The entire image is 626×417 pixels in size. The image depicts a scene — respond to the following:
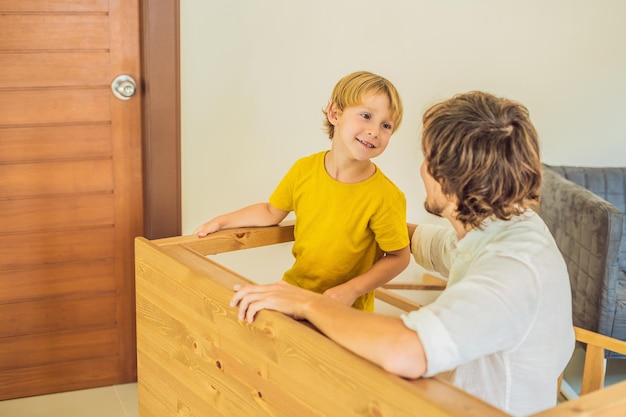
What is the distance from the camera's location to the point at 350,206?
2.13 metres

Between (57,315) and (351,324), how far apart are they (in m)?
1.73

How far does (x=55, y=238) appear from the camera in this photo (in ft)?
9.11

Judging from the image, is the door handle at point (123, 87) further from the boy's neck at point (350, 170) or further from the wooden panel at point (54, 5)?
the boy's neck at point (350, 170)

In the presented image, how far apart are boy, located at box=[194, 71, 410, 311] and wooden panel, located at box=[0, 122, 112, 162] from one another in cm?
74

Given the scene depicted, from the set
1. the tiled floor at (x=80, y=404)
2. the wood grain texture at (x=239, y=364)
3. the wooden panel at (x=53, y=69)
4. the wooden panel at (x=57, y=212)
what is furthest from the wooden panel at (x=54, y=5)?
the tiled floor at (x=80, y=404)

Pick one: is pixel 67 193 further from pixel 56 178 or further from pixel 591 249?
pixel 591 249

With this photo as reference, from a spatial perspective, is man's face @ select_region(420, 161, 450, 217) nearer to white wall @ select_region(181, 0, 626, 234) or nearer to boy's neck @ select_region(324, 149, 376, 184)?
boy's neck @ select_region(324, 149, 376, 184)

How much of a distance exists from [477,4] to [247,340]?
84.5 inches

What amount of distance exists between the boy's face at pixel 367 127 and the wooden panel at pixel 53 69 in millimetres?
1009

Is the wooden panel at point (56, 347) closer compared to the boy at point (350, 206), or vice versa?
the boy at point (350, 206)

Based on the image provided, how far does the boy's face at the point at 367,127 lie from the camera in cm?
208

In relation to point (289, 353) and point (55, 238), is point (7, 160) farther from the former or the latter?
point (289, 353)

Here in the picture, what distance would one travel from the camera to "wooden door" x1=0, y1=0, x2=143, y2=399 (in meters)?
2.63

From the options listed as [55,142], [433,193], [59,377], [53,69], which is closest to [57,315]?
[59,377]
